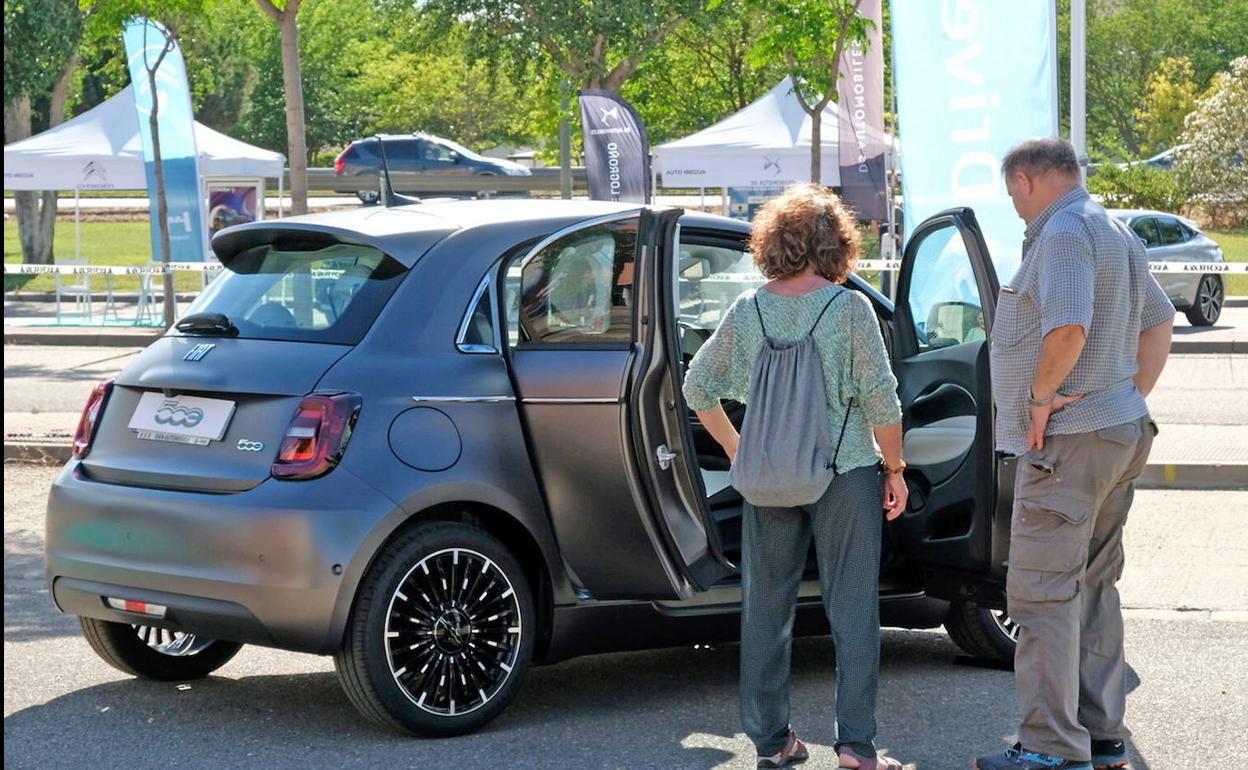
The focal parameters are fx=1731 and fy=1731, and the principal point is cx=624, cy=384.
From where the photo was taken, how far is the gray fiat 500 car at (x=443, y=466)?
16.4 ft

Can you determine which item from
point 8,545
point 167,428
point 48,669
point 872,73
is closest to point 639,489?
point 167,428

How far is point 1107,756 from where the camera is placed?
15.9 ft

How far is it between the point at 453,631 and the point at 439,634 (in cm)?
5

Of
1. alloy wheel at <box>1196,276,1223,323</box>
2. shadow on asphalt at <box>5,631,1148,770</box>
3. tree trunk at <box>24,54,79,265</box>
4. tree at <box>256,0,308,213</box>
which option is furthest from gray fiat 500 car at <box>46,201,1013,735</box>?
tree trunk at <box>24,54,79,265</box>

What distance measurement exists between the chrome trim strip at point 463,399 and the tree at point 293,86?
12213mm

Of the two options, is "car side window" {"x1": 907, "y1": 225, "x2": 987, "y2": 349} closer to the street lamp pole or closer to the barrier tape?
the street lamp pole

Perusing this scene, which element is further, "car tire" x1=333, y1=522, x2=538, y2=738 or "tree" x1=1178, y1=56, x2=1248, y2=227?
"tree" x1=1178, y1=56, x2=1248, y2=227

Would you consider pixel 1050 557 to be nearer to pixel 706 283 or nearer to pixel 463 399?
pixel 463 399

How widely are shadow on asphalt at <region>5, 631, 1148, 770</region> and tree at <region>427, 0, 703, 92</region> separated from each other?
959 inches

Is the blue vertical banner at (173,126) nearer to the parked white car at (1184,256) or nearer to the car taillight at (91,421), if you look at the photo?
the parked white car at (1184,256)

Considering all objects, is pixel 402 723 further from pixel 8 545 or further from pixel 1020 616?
pixel 8 545

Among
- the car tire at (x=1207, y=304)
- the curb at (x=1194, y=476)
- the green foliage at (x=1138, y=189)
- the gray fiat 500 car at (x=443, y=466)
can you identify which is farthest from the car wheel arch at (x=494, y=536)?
the green foliage at (x=1138, y=189)

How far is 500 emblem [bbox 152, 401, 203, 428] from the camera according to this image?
5.24 meters

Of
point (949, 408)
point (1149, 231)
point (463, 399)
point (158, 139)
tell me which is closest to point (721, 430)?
point (463, 399)
